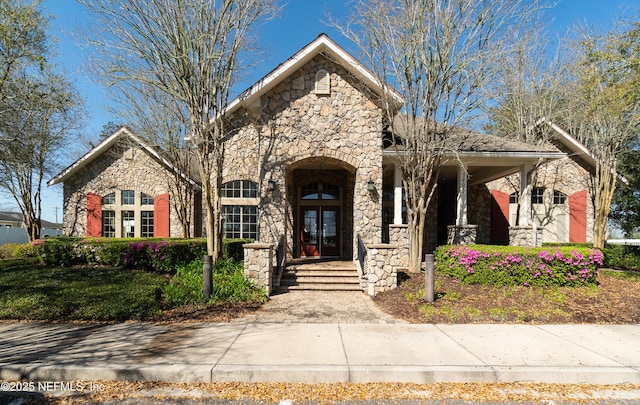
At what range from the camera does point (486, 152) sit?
1061 centimetres

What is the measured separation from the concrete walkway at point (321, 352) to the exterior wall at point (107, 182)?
1054 centimetres

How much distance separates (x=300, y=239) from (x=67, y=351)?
8495 millimetres

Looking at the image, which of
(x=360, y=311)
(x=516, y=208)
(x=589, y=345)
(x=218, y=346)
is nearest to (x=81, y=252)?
(x=218, y=346)

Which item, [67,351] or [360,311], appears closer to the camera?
[67,351]

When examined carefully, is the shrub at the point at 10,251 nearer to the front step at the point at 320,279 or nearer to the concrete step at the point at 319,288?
the front step at the point at 320,279

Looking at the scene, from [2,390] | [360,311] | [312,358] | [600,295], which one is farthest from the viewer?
[600,295]

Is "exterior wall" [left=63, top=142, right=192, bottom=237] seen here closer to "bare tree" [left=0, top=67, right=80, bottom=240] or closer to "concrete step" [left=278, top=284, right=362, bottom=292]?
"bare tree" [left=0, top=67, right=80, bottom=240]

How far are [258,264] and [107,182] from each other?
39.2 ft

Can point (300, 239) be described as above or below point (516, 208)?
below

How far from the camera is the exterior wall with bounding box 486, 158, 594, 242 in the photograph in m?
15.2

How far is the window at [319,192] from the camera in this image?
42.0ft

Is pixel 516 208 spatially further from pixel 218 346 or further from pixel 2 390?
pixel 2 390

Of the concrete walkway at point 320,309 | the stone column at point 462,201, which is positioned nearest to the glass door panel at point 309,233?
the concrete walkway at point 320,309

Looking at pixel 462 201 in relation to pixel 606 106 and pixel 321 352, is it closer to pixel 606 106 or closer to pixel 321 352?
pixel 606 106
